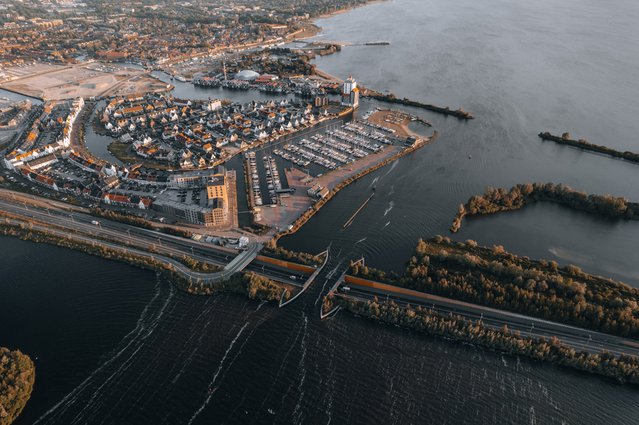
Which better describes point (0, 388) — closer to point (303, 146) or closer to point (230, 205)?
point (230, 205)

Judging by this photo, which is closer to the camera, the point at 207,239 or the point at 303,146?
the point at 207,239

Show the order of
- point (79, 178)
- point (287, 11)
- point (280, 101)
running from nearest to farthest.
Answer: point (79, 178)
point (280, 101)
point (287, 11)

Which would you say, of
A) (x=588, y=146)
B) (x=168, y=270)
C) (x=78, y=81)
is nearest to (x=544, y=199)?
(x=588, y=146)

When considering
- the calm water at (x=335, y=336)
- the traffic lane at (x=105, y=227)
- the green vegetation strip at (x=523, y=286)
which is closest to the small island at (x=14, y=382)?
the calm water at (x=335, y=336)

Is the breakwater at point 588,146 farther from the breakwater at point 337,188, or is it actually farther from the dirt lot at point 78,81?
the dirt lot at point 78,81

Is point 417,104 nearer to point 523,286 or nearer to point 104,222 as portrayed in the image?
point 523,286

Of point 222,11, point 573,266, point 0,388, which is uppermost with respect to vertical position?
point 222,11

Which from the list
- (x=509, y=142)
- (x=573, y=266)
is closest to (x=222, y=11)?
(x=509, y=142)
